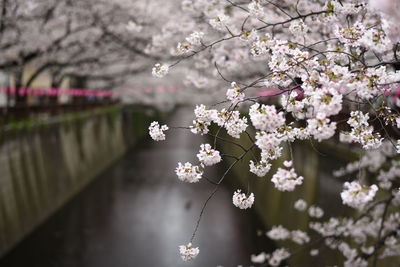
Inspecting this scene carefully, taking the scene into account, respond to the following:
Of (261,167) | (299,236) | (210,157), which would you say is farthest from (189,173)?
(299,236)

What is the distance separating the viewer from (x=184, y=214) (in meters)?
13.7

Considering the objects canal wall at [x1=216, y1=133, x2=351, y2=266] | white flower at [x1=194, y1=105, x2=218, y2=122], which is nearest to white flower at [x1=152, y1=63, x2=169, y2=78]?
white flower at [x1=194, y1=105, x2=218, y2=122]

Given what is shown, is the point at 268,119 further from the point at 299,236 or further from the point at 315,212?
the point at 315,212

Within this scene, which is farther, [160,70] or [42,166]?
[42,166]

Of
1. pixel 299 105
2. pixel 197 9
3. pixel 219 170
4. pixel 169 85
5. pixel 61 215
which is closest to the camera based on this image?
pixel 299 105

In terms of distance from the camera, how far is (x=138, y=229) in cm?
1223

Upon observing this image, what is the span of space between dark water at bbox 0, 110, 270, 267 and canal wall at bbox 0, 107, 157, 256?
1.21ft

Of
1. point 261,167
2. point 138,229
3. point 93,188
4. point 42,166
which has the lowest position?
point 93,188

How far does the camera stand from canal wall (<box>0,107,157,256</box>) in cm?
965

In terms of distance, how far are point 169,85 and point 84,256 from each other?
26718mm

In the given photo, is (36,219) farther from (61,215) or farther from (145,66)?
(145,66)

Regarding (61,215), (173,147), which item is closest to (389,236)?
(61,215)

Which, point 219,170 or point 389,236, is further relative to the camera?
point 219,170

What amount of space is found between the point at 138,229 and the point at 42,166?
2997 millimetres
